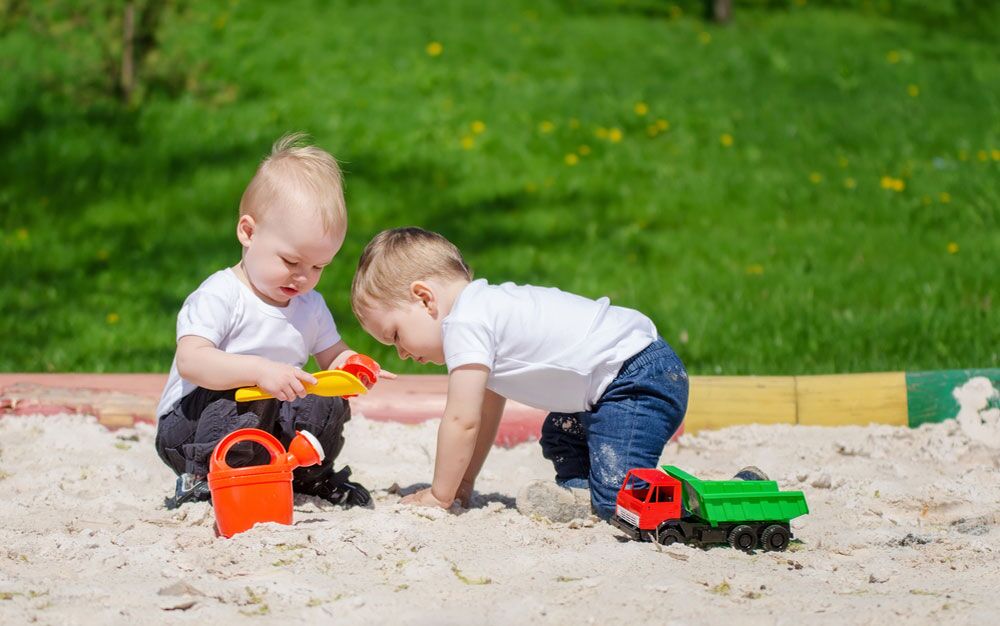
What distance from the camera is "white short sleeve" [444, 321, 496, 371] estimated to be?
117 inches

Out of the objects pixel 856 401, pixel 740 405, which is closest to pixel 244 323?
pixel 740 405

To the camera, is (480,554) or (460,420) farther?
(460,420)

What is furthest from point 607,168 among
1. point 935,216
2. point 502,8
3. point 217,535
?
point 217,535

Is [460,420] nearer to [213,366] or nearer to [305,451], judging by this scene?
[305,451]

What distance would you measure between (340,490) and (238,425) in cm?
36

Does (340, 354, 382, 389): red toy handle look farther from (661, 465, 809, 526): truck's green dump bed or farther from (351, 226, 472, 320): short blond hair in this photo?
(661, 465, 809, 526): truck's green dump bed

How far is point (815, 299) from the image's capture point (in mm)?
5418

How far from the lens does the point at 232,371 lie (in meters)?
2.94

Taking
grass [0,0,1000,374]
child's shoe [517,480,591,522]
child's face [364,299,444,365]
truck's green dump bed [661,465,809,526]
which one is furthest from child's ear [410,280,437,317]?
grass [0,0,1000,374]

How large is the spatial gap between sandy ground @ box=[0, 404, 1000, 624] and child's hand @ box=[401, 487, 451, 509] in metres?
0.05

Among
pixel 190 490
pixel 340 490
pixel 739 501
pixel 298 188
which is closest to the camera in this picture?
pixel 739 501

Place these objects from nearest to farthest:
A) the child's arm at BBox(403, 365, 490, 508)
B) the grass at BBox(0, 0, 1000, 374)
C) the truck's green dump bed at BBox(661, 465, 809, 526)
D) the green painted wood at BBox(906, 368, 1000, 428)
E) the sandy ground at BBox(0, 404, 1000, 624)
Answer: the sandy ground at BBox(0, 404, 1000, 624) < the truck's green dump bed at BBox(661, 465, 809, 526) < the child's arm at BBox(403, 365, 490, 508) < the green painted wood at BBox(906, 368, 1000, 428) < the grass at BBox(0, 0, 1000, 374)

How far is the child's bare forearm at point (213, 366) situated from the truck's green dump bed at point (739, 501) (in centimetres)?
108

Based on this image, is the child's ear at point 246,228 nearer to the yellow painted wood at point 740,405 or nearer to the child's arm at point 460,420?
the child's arm at point 460,420
